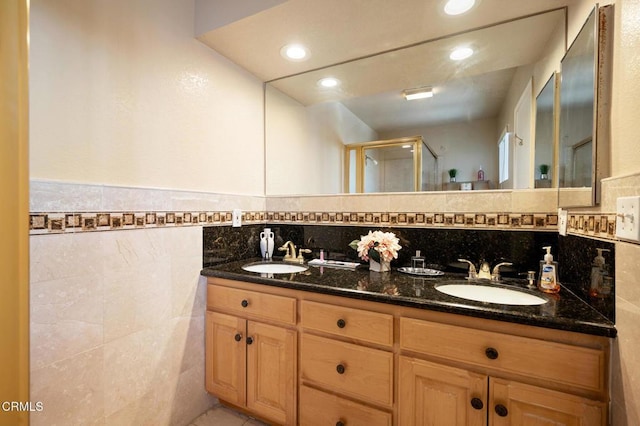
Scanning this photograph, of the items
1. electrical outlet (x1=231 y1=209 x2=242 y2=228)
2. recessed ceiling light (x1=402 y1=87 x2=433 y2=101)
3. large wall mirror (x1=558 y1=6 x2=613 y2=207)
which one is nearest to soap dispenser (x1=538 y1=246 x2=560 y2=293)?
large wall mirror (x1=558 y1=6 x2=613 y2=207)

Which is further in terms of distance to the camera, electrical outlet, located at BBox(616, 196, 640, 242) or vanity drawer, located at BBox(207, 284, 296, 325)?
vanity drawer, located at BBox(207, 284, 296, 325)

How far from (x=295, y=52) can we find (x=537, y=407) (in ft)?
6.82

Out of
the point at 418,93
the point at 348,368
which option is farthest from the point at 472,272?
the point at 418,93

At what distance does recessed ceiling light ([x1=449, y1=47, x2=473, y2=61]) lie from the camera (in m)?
1.66

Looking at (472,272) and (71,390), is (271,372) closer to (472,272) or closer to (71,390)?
(71,390)

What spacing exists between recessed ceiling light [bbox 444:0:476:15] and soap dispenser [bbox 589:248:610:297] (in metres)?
1.22

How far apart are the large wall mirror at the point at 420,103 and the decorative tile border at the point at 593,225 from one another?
34 centimetres

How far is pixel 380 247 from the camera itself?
1625 millimetres

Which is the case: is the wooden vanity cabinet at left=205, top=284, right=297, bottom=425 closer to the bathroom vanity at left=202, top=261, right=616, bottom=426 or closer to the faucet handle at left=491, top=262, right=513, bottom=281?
the bathroom vanity at left=202, top=261, right=616, bottom=426

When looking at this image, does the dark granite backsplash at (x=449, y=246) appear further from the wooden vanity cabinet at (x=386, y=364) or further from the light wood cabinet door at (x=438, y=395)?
the light wood cabinet door at (x=438, y=395)

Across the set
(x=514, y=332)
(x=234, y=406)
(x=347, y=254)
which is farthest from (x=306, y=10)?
(x=234, y=406)

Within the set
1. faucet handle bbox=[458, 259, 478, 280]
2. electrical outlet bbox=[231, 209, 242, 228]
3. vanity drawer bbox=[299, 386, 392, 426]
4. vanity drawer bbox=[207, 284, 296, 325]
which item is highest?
electrical outlet bbox=[231, 209, 242, 228]

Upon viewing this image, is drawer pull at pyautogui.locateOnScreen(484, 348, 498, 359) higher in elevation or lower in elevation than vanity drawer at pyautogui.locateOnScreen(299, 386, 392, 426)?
higher

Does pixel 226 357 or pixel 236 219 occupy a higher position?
pixel 236 219
